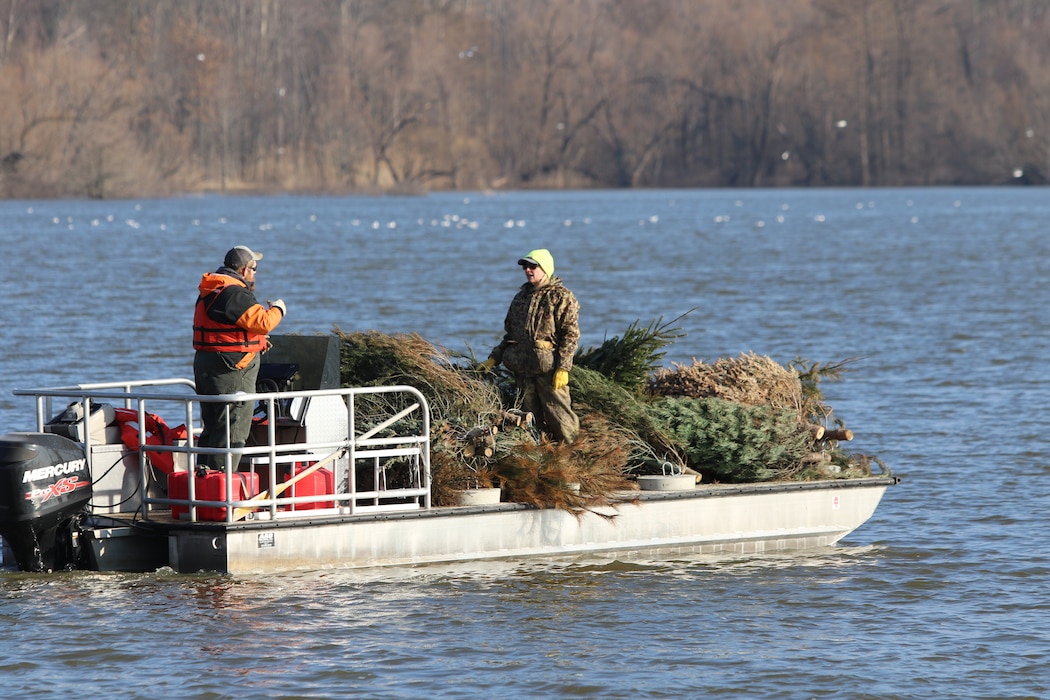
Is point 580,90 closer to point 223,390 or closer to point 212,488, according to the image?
point 223,390

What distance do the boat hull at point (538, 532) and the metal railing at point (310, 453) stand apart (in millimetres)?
142

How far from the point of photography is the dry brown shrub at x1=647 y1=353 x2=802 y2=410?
13.1 meters

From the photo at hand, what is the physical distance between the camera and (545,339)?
38.5 feet

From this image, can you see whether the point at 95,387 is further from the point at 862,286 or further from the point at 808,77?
the point at 808,77

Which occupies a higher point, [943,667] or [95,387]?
[95,387]

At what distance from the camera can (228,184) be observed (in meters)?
107

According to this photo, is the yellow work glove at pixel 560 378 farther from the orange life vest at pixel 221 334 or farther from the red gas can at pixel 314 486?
the orange life vest at pixel 221 334

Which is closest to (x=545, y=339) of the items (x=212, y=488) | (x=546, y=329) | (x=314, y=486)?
(x=546, y=329)

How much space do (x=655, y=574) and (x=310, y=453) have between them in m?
2.46

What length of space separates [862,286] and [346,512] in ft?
103

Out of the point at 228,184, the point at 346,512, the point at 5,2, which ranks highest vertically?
the point at 5,2

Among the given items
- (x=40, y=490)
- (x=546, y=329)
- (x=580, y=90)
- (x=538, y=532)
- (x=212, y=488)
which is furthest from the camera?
(x=580, y=90)

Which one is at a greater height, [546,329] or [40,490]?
[546,329]

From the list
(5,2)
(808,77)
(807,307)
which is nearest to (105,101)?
(5,2)
